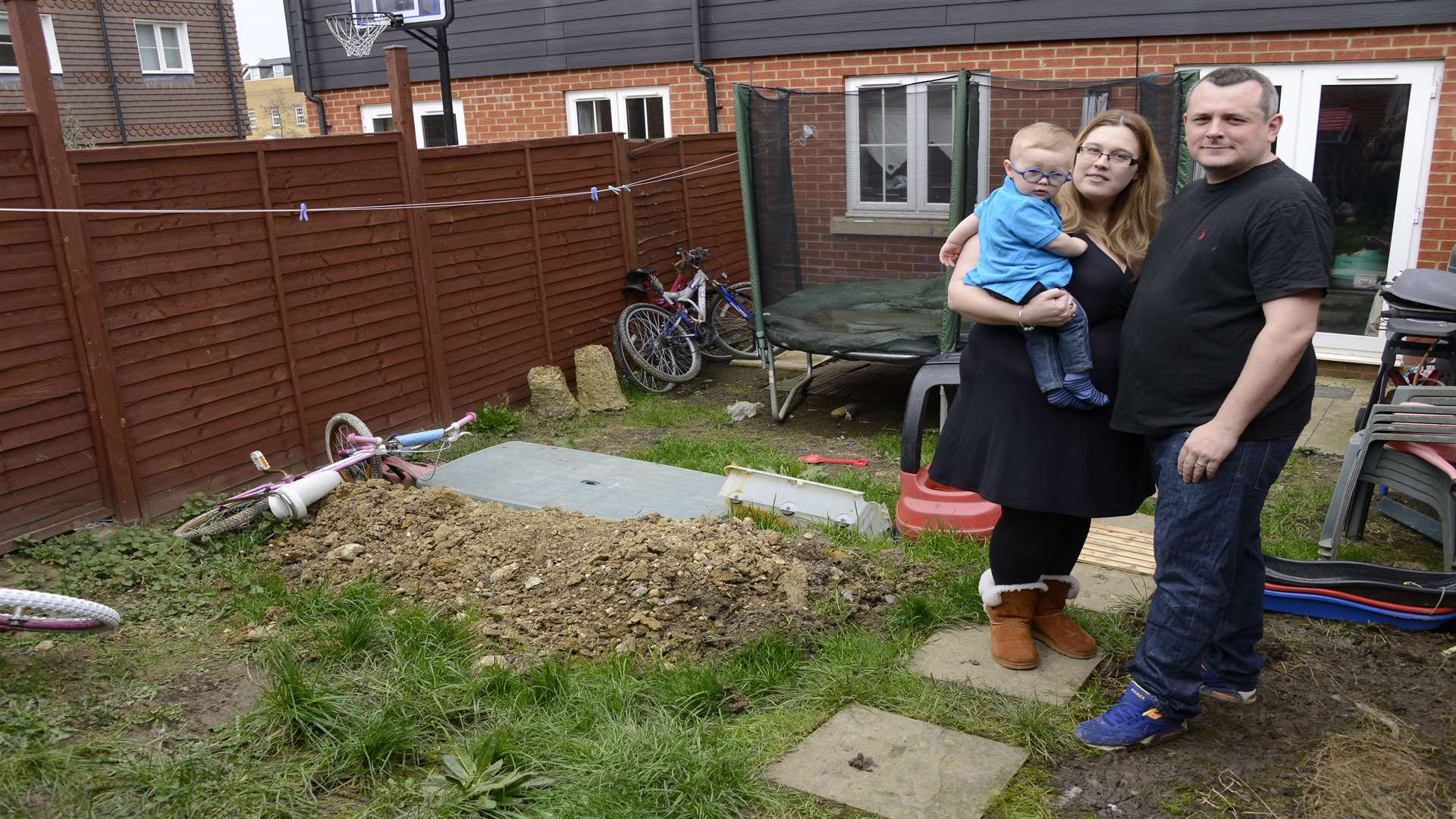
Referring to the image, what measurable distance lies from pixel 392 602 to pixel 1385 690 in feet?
11.2

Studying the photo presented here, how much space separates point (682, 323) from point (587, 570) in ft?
16.3

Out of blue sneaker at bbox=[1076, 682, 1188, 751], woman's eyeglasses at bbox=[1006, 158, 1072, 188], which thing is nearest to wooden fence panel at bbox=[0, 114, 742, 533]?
woman's eyeglasses at bbox=[1006, 158, 1072, 188]

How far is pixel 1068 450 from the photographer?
2.96m

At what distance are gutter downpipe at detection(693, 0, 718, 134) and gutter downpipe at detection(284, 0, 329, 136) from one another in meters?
5.33

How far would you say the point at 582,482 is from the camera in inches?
223

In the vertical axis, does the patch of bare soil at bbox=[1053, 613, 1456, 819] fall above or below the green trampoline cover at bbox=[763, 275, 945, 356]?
below

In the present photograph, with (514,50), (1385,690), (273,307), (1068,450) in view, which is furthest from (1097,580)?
(514,50)

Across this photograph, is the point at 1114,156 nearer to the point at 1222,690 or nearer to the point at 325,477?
the point at 1222,690

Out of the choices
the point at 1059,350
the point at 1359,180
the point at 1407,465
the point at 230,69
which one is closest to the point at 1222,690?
the point at 1059,350

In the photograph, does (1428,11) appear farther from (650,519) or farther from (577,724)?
(577,724)

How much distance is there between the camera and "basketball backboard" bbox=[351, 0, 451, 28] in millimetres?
9445

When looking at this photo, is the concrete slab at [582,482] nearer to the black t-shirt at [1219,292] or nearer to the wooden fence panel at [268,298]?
the wooden fence panel at [268,298]

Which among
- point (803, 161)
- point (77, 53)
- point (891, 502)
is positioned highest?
point (77, 53)

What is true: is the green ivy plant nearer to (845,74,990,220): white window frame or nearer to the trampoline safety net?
the trampoline safety net
